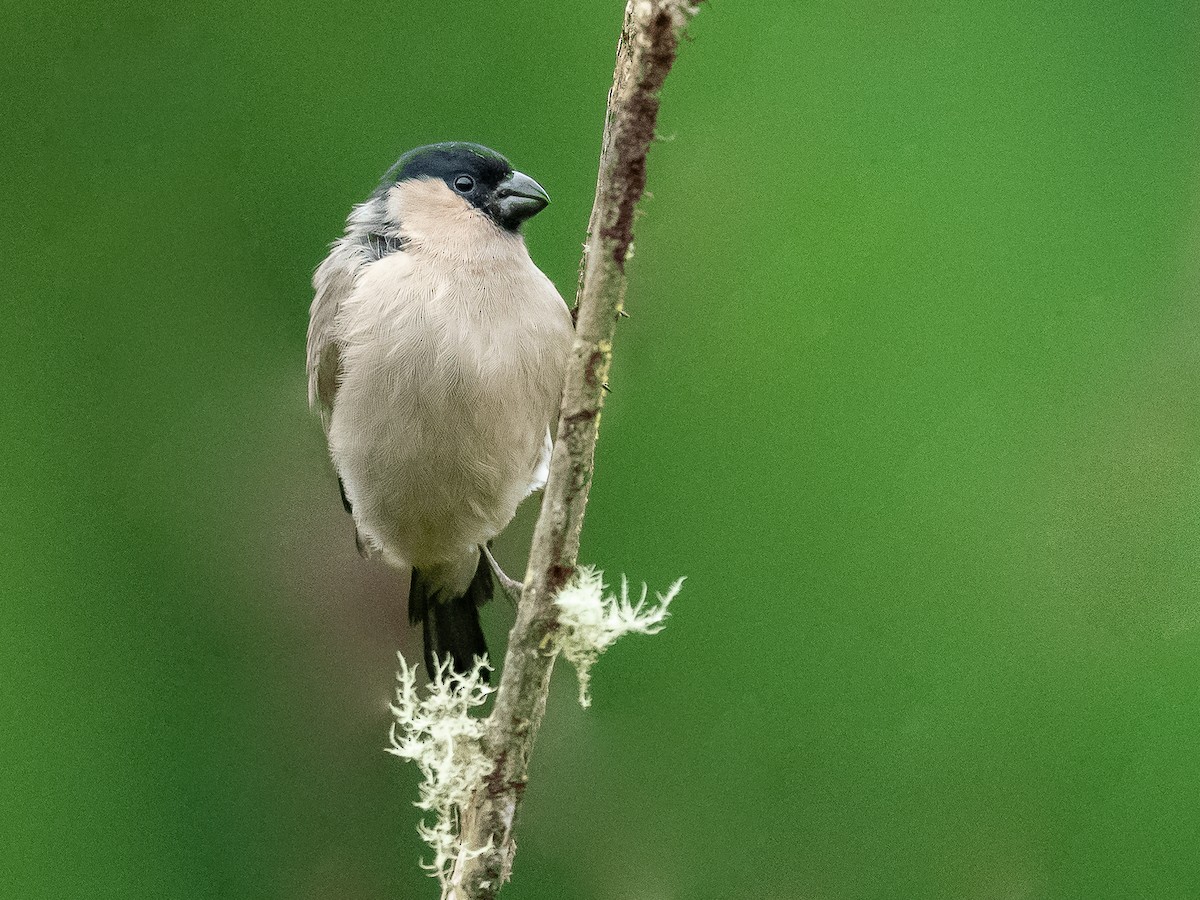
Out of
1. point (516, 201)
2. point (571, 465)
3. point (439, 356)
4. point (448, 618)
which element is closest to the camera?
point (571, 465)

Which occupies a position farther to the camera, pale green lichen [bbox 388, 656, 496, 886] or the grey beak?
the grey beak

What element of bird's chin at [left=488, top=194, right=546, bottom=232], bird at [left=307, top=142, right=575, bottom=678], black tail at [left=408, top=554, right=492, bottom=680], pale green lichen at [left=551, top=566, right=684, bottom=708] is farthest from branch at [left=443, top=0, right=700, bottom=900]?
black tail at [left=408, top=554, right=492, bottom=680]

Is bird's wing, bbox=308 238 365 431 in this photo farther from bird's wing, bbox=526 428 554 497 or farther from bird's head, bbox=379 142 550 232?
bird's wing, bbox=526 428 554 497

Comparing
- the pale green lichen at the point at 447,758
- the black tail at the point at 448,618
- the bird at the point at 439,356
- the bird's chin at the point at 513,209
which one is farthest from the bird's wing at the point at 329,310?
the pale green lichen at the point at 447,758

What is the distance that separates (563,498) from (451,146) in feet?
2.51

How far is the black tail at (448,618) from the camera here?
151 centimetres

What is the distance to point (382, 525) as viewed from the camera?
1.44m

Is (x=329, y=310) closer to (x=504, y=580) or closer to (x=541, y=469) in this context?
(x=541, y=469)

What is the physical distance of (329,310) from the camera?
4.52 feet

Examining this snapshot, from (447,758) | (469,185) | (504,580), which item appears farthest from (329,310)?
(447,758)

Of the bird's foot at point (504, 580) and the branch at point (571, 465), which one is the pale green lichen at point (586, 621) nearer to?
A: the branch at point (571, 465)

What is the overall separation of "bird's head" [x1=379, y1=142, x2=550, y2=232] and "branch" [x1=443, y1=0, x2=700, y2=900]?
0.56 m

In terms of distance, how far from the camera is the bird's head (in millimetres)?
1345

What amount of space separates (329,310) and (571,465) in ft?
2.33
